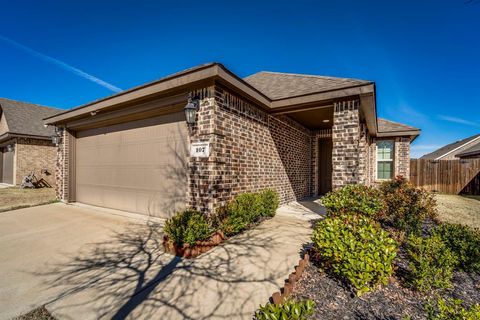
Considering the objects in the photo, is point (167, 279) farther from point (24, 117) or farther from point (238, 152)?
point (24, 117)

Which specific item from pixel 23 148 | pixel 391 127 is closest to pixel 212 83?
pixel 391 127

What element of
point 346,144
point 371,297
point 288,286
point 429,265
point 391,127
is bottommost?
point 371,297

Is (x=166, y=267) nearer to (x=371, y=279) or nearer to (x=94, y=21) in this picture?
(x=371, y=279)

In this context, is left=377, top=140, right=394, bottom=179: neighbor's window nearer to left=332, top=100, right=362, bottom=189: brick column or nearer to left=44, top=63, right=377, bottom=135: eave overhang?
left=44, top=63, right=377, bottom=135: eave overhang

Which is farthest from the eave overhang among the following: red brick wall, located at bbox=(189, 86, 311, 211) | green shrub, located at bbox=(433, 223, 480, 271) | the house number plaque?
green shrub, located at bbox=(433, 223, 480, 271)

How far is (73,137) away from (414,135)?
1440 centimetres

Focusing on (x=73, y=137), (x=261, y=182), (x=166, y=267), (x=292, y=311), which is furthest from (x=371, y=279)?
(x=73, y=137)

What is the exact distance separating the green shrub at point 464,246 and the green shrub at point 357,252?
1.38m

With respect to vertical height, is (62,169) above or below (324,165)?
below

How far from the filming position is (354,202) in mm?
4004

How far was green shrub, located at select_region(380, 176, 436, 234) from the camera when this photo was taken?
402 centimetres

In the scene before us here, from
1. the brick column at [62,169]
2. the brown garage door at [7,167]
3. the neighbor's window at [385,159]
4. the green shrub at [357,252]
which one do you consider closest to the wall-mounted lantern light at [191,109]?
the green shrub at [357,252]

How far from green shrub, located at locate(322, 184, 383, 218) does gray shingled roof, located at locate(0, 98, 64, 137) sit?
684 inches

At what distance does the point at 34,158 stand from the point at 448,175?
24333 millimetres
